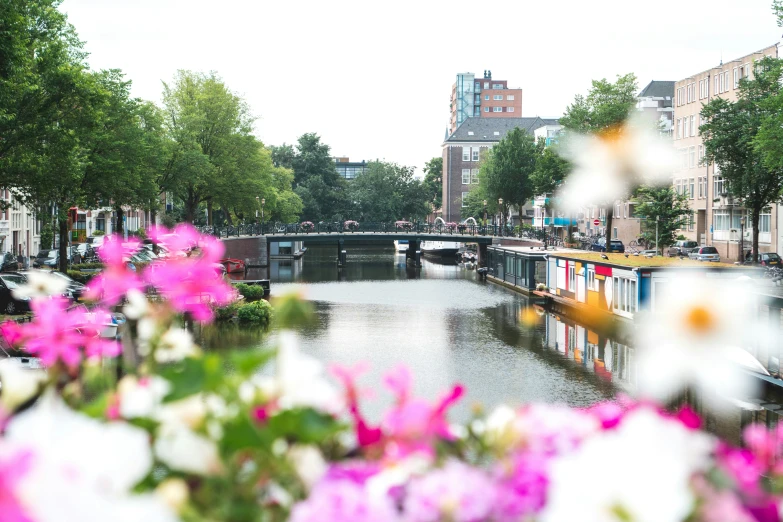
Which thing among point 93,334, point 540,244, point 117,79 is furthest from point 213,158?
point 93,334

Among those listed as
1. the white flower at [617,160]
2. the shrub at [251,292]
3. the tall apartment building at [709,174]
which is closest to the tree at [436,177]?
the tall apartment building at [709,174]

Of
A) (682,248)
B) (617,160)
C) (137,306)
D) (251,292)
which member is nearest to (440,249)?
(682,248)

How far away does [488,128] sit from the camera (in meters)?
144

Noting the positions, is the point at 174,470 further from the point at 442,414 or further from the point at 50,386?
the point at 442,414

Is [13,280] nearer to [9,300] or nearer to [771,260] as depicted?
[9,300]

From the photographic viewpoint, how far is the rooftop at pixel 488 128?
14300cm

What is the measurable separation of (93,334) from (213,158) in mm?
73196

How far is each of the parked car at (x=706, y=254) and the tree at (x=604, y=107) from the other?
12.1 m

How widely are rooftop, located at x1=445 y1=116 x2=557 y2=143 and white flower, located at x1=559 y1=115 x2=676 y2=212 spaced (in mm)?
65285

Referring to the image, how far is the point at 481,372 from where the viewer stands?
33281 mm

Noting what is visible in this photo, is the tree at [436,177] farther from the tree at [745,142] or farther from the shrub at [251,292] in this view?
the shrub at [251,292]

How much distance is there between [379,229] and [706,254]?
1392 inches

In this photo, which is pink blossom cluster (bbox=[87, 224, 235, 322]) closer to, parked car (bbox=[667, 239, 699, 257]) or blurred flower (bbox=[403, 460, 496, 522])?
blurred flower (bbox=[403, 460, 496, 522])

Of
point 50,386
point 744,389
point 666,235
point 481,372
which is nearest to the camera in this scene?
point 50,386
